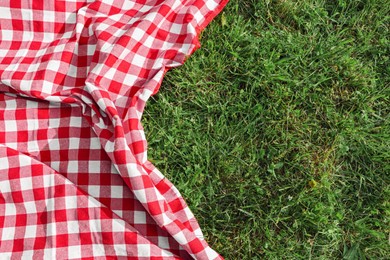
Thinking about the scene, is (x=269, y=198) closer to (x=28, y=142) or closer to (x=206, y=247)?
(x=206, y=247)

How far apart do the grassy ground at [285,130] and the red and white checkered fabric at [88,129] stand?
0.18 metres

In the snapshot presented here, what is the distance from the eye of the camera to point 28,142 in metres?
2.21

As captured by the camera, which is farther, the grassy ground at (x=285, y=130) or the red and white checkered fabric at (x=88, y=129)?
the grassy ground at (x=285, y=130)

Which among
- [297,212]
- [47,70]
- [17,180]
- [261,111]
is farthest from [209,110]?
[17,180]

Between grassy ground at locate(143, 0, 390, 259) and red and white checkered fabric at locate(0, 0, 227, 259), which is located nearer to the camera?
red and white checkered fabric at locate(0, 0, 227, 259)

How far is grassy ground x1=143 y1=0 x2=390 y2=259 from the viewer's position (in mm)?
2264

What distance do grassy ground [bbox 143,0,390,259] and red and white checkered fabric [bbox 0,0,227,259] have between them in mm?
182

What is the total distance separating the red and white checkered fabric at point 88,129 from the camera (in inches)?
81.1

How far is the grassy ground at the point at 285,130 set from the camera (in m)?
2.26

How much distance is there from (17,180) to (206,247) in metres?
0.99

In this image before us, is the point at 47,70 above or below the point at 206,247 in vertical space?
above

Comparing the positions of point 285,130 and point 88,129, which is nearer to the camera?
point 88,129

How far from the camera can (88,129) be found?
A: 87.2 inches

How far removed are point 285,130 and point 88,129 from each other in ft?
3.50
